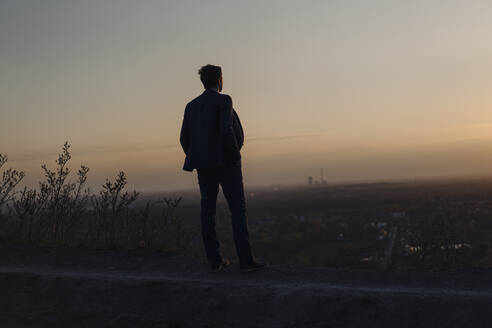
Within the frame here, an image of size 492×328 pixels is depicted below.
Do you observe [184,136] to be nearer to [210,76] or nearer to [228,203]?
[210,76]

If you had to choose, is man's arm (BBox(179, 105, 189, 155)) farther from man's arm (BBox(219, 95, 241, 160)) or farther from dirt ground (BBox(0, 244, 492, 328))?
dirt ground (BBox(0, 244, 492, 328))

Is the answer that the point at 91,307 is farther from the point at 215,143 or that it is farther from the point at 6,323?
the point at 215,143

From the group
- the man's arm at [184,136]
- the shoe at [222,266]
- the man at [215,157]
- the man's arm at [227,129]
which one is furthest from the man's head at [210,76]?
the shoe at [222,266]

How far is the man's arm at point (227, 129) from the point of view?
4.61m

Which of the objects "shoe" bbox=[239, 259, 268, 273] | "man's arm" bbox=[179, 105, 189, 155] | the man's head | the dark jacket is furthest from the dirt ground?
the man's head

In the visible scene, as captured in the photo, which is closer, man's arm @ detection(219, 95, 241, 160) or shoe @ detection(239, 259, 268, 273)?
man's arm @ detection(219, 95, 241, 160)

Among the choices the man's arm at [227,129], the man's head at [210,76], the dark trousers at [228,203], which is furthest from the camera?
the man's head at [210,76]

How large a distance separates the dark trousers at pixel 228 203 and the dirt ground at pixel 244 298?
0.24m

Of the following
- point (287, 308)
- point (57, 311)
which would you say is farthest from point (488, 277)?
point (57, 311)

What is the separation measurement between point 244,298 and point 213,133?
1675 mm

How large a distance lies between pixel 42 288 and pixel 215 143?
2110mm

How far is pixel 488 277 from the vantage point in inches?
172

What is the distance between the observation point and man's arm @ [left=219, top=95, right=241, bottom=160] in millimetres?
4609

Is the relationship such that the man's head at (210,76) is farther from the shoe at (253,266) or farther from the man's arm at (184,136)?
the shoe at (253,266)
